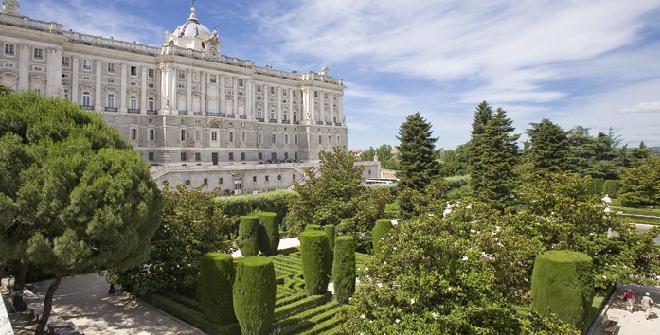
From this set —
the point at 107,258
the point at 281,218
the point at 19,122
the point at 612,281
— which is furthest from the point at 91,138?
the point at 281,218

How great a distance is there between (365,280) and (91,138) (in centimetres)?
859

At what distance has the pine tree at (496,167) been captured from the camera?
95.8ft

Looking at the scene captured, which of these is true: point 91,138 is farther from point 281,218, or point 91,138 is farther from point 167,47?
point 167,47

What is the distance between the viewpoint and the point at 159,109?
4844 cm

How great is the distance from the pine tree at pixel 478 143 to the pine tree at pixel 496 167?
108 millimetres

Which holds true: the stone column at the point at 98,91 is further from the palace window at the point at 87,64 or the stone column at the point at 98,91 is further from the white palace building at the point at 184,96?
the palace window at the point at 87,64

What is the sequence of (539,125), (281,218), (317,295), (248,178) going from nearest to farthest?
1. (317,295)
2. (281,218)
3. (539,125)
4. (248,178)

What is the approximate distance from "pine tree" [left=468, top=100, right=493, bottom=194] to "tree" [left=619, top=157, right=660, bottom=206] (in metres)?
11.7

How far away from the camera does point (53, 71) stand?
130 feet

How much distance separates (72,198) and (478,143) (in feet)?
104

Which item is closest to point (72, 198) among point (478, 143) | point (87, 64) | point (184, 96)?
point (478, 143)

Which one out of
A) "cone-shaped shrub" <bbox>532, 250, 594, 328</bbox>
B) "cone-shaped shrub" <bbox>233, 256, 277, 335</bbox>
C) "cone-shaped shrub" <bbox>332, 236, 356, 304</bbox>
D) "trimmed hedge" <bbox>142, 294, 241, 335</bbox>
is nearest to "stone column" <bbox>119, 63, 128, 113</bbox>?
"trimmed hedge" <bbox>142, 294, 241, 335</bbox>

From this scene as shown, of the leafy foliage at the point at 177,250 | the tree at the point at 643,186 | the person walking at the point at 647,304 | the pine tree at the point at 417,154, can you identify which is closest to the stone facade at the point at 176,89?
the pine tree at the point at 417,154

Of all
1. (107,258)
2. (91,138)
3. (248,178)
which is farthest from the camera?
(248,178)
